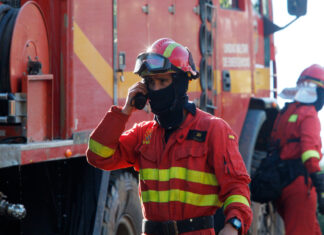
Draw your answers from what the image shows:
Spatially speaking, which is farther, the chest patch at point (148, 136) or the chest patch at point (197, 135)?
the chest patch at point (148, 136)

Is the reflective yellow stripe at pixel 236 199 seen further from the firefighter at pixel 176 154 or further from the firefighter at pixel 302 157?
the firefighter at pixel 302 157

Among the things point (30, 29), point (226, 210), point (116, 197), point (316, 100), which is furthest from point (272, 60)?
point (226, 210)

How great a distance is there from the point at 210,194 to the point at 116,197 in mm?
Result: 1808

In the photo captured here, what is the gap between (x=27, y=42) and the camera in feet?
14.0

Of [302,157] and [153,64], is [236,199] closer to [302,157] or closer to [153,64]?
[153,64]

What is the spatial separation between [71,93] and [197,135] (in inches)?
51.5

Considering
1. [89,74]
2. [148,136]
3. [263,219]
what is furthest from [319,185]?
[148,136]

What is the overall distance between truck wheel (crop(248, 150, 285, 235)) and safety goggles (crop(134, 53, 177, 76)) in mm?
3980

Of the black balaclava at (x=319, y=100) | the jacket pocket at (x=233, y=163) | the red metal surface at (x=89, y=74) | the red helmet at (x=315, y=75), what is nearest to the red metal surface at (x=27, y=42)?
the red metal surface at (x=89, y=74)

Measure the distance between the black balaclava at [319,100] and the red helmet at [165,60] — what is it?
3.28 metres

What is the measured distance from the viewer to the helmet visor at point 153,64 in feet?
11.8

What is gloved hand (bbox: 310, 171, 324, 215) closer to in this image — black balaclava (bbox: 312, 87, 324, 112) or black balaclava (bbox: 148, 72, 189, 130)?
black balaclava (bbox: 312, 87, 324, 112)

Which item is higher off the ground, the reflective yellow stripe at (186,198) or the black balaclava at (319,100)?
the black balaclava at (319,100)

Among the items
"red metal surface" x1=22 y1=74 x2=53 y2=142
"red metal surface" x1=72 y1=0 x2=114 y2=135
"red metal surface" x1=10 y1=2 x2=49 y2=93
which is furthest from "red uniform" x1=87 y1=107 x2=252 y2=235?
"red metal surface" x1=72 y1=0 x2=114 y2=135
